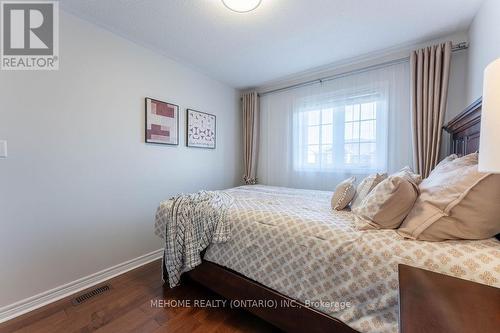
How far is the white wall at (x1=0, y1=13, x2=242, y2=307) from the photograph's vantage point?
1.60m

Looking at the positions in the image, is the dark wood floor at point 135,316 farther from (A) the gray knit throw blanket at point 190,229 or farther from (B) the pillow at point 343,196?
(B) the pillow at point 343,196

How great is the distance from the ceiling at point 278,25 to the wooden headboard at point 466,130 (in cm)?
94

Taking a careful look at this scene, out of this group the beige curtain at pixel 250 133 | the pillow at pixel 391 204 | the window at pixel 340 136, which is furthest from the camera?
the beige curtain at pixel 250 133

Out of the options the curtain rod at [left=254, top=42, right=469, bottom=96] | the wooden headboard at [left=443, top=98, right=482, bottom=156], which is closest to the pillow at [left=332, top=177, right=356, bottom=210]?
the wooden headboard at [left=443, top=98, right=482, bottom=156]

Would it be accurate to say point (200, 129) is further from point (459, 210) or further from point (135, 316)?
point (459, 210)

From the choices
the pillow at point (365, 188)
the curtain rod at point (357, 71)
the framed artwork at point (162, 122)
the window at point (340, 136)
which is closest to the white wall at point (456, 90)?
the curtain rod at point (357, 71)

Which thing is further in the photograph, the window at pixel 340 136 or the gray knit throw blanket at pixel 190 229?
the window at pixel 340 136

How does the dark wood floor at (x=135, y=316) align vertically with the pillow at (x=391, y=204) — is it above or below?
below

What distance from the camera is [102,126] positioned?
2041 mm

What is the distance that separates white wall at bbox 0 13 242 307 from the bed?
3.79ft

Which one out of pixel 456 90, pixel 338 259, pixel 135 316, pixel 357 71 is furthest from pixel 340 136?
pixel 135 316

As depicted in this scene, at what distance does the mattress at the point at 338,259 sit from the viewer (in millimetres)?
910

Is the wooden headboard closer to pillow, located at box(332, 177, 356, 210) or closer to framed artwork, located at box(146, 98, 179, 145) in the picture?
pillow, located at box(332, 177, 356, 210)

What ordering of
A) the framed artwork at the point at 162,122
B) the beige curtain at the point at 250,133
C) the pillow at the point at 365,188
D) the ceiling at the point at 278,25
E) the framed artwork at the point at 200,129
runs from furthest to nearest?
the beige curtain at the point at 250,133, the framed artwork at the point at 200,129, the framed artwork at the point at 162,122, the ceiling at the point at 278,25, the pillow at the point at 365,188
